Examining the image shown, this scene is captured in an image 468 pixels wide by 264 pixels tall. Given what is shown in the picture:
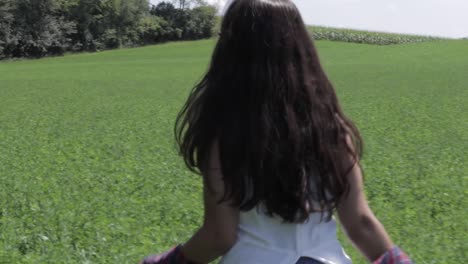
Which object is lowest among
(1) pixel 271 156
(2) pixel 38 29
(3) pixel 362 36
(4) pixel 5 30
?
(2) pixel 38 29

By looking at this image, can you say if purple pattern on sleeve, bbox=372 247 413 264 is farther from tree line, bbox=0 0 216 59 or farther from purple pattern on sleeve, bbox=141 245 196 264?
tree line, bbox=0 0 216 59

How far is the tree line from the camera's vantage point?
72.6 meters

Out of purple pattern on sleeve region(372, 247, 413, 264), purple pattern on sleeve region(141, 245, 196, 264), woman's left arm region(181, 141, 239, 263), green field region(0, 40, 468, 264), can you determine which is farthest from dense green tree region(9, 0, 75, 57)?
purple pattern on sleeve region(372, 247, 413, 264)

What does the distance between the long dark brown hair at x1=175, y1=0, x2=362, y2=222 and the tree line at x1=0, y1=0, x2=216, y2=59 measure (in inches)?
2782

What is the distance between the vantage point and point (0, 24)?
7006 centimetres

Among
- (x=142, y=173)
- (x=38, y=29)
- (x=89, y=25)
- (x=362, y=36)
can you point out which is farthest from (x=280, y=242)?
(x=362, y=36)

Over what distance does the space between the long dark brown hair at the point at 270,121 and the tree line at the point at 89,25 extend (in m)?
70.7

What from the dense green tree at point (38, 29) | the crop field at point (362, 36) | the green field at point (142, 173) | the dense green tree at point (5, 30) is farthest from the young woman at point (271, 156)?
the crop field at point (362, 36)

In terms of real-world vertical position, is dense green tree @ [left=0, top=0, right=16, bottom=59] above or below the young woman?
below

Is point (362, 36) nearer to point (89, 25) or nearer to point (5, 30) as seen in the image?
point (89, 25)

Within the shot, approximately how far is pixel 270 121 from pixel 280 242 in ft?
1.15

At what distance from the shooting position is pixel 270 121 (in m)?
2.16

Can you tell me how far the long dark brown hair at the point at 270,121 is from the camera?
7.09 feet

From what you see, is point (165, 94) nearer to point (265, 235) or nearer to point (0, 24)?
point (265, 235)
